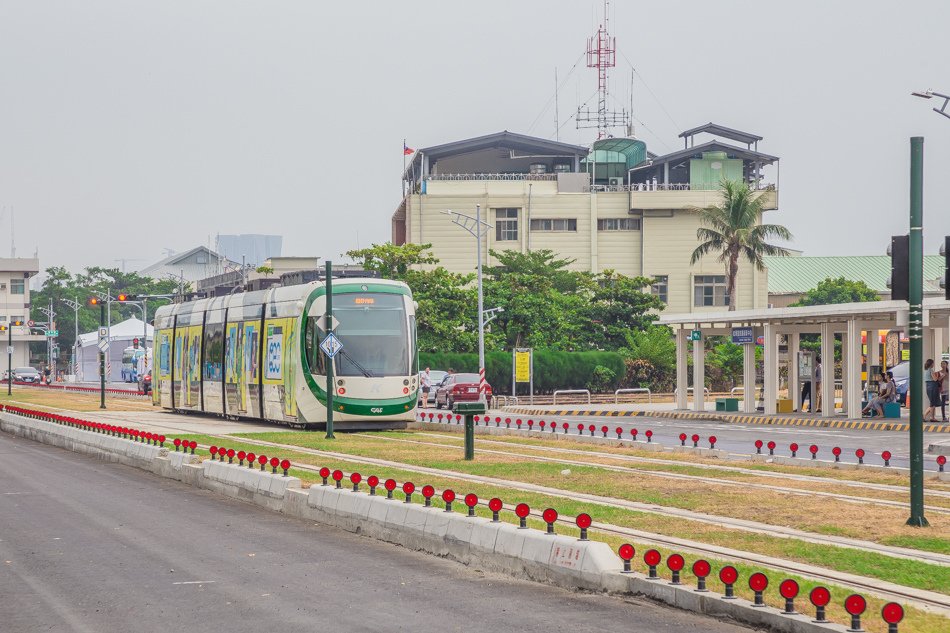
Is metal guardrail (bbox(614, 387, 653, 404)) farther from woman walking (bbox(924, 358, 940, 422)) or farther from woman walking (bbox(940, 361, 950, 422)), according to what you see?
woman walking (bbox(940, 361, 950, 422))

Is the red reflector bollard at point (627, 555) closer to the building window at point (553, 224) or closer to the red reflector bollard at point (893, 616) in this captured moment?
the red reflector bollard at point (893, 616)

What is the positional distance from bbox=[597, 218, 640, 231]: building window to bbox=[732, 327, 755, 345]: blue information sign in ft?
161

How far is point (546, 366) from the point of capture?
6341cm

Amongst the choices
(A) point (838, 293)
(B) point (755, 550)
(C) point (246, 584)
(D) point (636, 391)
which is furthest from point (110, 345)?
(B) point (755, 550)

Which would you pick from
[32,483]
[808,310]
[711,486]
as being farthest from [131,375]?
[711,486]

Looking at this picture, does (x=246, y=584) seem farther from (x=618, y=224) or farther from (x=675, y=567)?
(x=618, y=224)

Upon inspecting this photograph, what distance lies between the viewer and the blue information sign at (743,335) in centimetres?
4397

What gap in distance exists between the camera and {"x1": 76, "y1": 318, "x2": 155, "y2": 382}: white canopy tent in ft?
337

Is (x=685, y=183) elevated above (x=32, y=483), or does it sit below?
above

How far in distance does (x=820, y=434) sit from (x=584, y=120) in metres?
76.1

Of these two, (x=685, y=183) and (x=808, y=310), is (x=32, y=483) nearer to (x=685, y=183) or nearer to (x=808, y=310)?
(x=808, y=310)

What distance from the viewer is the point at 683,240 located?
93.2 metres

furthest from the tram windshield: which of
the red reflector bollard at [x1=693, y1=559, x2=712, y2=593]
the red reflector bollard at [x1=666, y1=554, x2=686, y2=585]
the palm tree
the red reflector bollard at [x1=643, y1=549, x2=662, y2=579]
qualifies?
the palm tree

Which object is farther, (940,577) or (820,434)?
(820,434)
